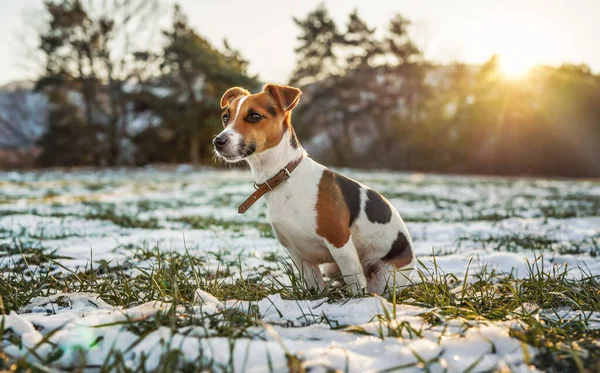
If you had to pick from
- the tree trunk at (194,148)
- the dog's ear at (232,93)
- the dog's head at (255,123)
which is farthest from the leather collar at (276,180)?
the tree trunk at (194,148)

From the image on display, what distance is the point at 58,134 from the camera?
98.5 ft

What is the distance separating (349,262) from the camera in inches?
114

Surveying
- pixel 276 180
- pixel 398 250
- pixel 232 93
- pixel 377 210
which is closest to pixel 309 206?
pixel 276 180

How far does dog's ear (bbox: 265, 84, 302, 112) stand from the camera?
3.23 m

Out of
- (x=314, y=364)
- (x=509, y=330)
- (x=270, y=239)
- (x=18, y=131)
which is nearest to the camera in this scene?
(x=314, y=364)

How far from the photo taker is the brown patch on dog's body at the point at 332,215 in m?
2.86

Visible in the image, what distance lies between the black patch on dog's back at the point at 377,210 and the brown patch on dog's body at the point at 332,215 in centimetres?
22

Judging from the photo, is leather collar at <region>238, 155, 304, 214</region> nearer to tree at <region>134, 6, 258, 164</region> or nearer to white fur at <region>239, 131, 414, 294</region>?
white fur at <region>239, 131, 414, 294</region>

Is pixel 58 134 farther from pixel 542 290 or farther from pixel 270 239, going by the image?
pixel 542 290

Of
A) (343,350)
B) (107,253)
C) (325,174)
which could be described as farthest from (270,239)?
(343,350)

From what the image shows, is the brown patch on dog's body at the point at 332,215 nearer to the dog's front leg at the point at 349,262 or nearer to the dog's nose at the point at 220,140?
the dog's front leg at the point at 349,262

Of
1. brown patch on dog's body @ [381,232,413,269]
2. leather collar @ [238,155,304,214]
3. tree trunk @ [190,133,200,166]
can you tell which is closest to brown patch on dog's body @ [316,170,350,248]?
leather collar @ [238,155,304,214]

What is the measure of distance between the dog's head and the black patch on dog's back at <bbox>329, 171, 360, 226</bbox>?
0.54 m

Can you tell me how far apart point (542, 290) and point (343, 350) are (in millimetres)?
1537
